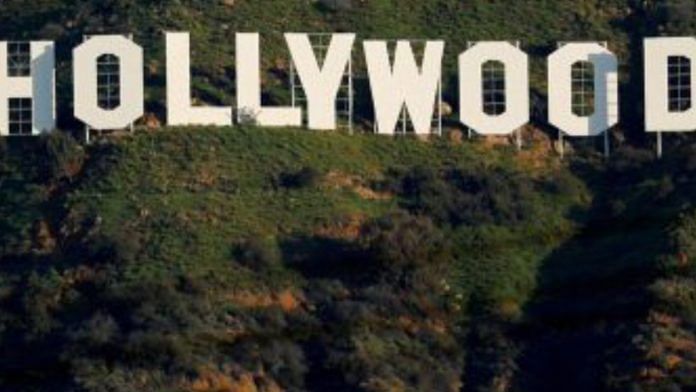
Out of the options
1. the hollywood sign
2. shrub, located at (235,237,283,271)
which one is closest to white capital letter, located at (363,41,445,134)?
the hollywood sign

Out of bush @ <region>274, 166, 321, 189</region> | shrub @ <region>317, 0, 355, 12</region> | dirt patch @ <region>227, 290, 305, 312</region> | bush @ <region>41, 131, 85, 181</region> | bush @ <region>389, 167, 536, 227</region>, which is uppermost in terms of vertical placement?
shrub @ <region>317, 0, 355, 12</region>

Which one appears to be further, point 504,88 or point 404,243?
point 504,88

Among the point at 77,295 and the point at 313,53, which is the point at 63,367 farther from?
the point at 313,53

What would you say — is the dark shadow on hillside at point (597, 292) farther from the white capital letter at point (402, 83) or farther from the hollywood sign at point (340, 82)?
the white capital letter at point (402, 83)

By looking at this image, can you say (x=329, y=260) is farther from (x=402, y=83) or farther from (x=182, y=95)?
(x=402, y=83)

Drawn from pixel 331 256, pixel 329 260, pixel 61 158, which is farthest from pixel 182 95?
pixel 329 260

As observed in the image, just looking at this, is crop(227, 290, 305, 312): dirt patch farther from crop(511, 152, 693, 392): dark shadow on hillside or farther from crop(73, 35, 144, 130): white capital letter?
crop(73, 35, 144, 130): white capital letter
